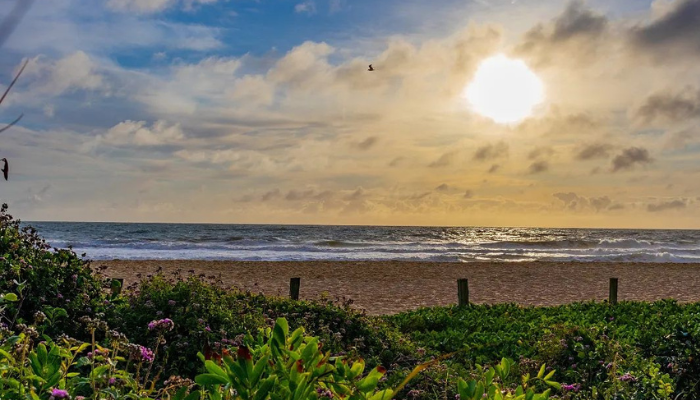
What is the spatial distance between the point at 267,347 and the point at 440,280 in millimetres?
28843

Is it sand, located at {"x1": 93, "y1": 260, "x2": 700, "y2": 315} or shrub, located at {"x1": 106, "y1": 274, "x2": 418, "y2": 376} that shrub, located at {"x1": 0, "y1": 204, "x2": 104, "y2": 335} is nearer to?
shrub, located at {"x1": 106, "y1": 274, "x2": 418, "y2": 376}

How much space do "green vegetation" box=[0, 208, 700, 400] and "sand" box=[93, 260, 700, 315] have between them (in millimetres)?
7875

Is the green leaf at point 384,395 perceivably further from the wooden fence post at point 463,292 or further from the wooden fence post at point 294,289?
the wooden fence post at point 463,292

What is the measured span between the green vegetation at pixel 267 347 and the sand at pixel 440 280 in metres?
7.87

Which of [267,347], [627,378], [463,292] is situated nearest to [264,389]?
[267,347]

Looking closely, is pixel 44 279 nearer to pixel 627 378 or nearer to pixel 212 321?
pixel 212 321

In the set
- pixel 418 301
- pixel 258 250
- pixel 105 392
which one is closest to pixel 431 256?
pixel 258 250

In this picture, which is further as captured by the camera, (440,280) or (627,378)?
(440,280)

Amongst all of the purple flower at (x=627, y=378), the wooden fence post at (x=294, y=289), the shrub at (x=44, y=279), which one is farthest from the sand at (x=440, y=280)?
the purple flower at (x=627, y=378)

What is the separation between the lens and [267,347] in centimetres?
209

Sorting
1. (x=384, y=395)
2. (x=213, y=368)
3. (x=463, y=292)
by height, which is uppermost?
(x=213, y=368)

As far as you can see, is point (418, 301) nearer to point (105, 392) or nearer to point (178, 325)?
point (178, 325)

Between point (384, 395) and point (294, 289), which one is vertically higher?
point (384, 395)

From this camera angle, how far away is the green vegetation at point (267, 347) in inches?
84.7
